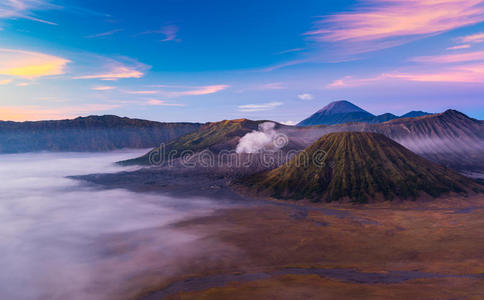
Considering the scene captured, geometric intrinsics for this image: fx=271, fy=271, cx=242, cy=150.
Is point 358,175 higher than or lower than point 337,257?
higher

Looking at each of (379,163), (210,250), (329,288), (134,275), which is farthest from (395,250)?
(379,163)

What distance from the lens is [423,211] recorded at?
79.1m

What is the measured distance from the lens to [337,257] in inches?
1902

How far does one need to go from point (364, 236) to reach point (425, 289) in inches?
934

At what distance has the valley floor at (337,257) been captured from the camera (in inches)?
1428

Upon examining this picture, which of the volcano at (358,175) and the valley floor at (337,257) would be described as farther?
the volcano at (358,175)


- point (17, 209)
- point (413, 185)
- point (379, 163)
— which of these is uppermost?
point (379, 163)

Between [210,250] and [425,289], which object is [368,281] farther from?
[210,250]

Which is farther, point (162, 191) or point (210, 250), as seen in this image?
point (162, 191)

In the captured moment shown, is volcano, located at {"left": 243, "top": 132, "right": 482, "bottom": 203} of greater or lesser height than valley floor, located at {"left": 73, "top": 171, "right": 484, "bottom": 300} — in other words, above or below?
above

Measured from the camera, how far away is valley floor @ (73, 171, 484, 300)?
36.3 m

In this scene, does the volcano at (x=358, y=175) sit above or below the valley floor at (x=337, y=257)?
above

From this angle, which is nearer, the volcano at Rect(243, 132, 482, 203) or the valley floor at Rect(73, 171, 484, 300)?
the valley floor at Rect(73, 171, 484, 300)

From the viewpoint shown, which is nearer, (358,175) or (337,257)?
(337,257)
